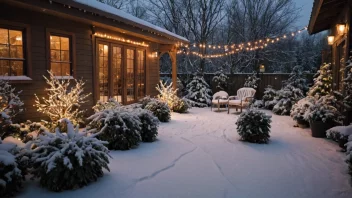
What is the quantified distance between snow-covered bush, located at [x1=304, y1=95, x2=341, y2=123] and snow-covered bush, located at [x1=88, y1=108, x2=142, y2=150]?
3.62 metres

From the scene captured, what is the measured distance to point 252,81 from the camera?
40.4 feet

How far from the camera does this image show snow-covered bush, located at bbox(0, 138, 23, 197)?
9.08 feet

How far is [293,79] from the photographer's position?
34.1 ft

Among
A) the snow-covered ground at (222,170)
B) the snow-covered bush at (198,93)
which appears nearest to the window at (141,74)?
the snow-covered bush at (198,93)

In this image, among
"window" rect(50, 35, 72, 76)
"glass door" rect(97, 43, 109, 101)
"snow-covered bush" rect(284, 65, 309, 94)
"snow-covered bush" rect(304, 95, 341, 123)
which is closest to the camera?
"snow-covered bush" rect(304, 95, 341, 123)

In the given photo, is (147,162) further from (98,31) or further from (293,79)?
(293,79)

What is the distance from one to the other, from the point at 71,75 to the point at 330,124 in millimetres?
5680

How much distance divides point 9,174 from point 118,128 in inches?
80.4

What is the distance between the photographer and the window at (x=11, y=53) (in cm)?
506

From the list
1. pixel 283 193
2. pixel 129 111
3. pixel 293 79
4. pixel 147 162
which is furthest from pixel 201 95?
pixel 283 193

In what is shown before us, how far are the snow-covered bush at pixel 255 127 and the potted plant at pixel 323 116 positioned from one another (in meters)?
1.18

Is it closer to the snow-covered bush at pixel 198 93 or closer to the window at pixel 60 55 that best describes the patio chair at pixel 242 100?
the snow-covered bush at pixel 198 93

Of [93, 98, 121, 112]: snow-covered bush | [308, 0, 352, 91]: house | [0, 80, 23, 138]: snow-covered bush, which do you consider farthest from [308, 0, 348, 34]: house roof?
[0, 80, 23, 138]: snow-covered bush

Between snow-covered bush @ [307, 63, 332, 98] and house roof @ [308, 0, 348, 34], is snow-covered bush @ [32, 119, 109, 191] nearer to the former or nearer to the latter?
house roof @ [308, 0, 348, 34]
